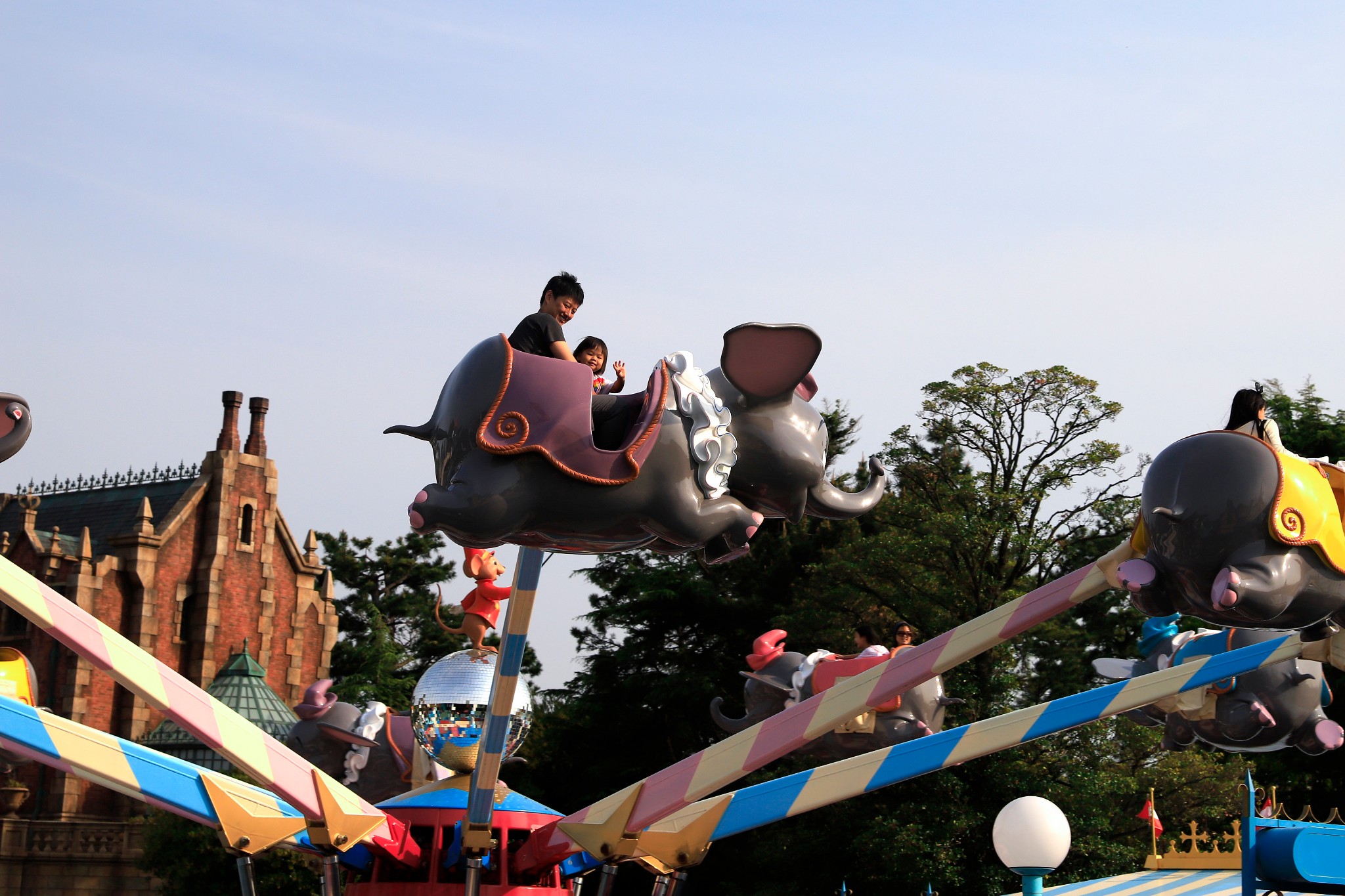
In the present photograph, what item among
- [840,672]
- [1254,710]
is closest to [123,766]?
[840,672]

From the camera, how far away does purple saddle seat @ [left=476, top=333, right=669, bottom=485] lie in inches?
205

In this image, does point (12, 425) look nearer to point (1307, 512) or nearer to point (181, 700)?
point (181, 700)

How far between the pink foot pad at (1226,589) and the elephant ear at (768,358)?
5.00ft

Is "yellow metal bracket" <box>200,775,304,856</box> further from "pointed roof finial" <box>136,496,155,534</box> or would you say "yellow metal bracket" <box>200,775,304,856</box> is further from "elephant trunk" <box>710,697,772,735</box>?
"pointed roof finial" <box>136,496,155,534</box>

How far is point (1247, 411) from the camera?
5.75 meters

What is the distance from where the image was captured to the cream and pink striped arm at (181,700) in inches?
238

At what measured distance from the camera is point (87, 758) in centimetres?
628

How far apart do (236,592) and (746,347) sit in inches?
1288

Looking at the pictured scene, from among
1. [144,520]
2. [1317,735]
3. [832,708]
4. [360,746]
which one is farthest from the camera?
[144,520]

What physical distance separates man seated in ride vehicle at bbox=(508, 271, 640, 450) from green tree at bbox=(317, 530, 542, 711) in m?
→ 32.4

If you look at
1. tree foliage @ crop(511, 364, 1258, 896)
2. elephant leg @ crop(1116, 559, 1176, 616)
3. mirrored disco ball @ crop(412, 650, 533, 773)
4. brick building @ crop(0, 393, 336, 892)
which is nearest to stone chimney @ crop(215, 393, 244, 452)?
brick building @ crop(0, 393, 336, 892)

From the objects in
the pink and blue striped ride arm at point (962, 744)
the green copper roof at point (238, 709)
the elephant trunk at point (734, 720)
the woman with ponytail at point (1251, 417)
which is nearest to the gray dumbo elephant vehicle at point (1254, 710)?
the pink and blue striped ride arm at point (962, 744)

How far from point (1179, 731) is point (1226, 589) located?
384 cm

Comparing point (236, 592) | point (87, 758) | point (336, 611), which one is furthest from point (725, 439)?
point (336, 611)
